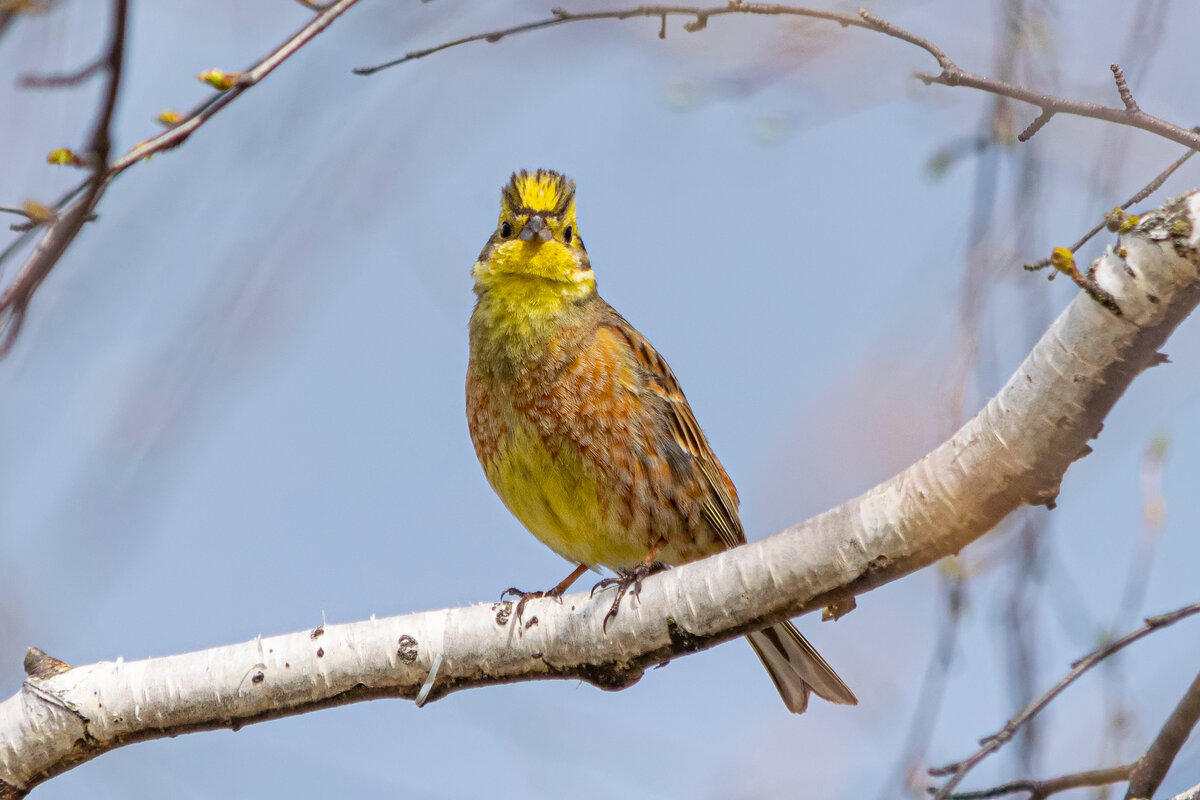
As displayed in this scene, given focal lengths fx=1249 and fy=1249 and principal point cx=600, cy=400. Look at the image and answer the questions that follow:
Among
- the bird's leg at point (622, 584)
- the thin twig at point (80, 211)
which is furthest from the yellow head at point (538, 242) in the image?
the thin twig at point (80, 211)

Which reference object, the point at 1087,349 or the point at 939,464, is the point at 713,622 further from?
the point at 1087,349

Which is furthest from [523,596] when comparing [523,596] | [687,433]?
[687,433]

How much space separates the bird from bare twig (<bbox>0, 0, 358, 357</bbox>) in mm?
2937

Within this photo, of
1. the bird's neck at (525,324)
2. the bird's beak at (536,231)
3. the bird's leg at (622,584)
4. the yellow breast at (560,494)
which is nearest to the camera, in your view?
the bird's leg at (622,584)

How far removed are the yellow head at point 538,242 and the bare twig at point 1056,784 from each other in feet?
10.8

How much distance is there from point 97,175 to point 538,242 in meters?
3.90

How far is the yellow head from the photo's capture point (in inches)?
242

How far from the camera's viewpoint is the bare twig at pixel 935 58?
2877 mm

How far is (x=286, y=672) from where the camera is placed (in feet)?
14.0

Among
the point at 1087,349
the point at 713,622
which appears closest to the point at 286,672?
the point at 713,622

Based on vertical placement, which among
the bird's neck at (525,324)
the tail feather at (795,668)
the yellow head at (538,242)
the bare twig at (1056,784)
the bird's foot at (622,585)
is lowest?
the bare twig at (1056,784)

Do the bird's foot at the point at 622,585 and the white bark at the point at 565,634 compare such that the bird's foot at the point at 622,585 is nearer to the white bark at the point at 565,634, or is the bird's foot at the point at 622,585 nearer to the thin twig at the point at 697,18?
the white bark at the point at 565,634

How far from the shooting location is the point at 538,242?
20.2 ft

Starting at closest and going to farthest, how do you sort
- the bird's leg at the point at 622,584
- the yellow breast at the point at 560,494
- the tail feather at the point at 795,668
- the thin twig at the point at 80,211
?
the thin twig at the point at 80,211 < the bird's leg at the point at 622,584 < the tail feather at the point at 795,668 < the yellow breast at the point at 560,494
